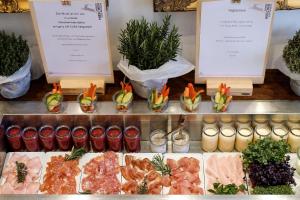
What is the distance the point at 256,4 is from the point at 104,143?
0.93 metres

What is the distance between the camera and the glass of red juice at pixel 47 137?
2039 millimetres

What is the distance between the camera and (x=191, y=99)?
195 cm

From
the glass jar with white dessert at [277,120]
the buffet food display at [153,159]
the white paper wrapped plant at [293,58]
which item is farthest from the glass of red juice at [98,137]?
the white paper wrapped plant at [293,58]

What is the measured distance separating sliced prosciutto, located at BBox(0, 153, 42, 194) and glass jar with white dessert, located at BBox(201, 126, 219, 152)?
2.55 ft

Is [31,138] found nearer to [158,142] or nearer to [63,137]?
[63,137]

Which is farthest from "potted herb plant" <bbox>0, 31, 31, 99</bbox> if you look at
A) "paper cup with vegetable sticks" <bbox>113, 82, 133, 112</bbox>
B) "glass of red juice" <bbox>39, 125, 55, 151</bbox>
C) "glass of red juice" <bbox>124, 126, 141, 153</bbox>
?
"glass of red juice" <bbox>124, 126, 141, 153</bbox>

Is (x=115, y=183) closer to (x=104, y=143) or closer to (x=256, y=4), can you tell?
(x=104, y=143)

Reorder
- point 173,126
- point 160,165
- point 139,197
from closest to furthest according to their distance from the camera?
1. point 139,197
2. point 160,165
3. point 173,126

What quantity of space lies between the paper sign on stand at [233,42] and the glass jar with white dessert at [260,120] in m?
0.12

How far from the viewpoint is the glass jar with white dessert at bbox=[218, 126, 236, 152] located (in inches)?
79.2

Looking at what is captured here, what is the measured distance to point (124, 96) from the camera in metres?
1.99

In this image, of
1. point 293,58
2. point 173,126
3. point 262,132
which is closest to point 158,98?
point 173,126

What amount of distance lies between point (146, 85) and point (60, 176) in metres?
0.57

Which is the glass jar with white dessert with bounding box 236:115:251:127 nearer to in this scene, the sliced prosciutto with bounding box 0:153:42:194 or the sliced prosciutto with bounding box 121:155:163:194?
the sliced prosciutto with bounding box 121:155:163:194
